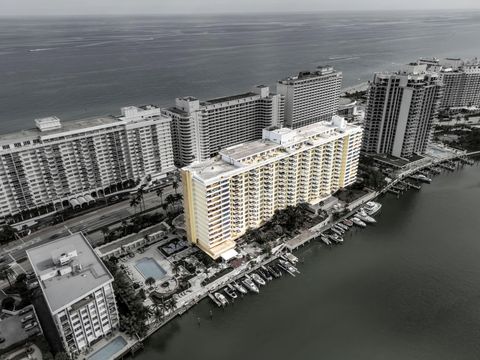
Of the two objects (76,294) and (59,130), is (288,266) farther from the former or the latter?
(59,130)

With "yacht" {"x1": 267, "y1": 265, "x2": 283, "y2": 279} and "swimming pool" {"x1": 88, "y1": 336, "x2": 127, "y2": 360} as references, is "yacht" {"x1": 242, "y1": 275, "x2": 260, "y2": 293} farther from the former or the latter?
"swimming pool" {"x1": 88, "y1": 336, "x2": 127, "y2": 360}

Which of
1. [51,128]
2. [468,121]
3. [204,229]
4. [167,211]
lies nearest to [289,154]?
[204,229]

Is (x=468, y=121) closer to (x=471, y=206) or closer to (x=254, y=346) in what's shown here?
(x=471, y=206)

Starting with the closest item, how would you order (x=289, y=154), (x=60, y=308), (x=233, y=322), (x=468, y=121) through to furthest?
1. (x=60, y=308)
2. (x=233, y=322)
3. (x=289, y=154)
4. (x=468, y=121)

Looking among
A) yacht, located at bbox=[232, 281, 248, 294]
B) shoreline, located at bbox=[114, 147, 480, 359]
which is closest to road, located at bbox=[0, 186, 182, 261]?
shoreline, located at bbox=[114, 147, 480, 359]

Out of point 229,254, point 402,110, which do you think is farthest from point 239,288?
point 402,110
